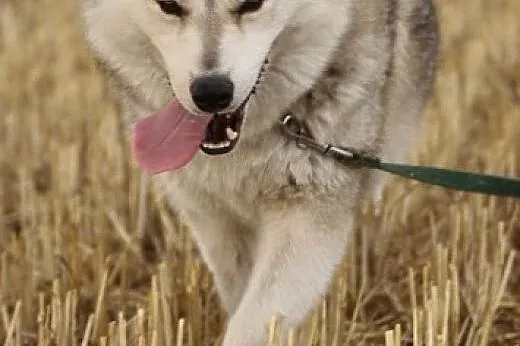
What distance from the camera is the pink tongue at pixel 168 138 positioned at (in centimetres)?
231

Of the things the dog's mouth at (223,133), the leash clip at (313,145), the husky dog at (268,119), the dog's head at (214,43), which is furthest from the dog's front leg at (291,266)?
the dog's head at (214,43)

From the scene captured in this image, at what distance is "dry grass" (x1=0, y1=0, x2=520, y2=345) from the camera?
251 centimetres

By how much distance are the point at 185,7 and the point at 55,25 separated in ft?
11.4

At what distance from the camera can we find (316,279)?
246cm

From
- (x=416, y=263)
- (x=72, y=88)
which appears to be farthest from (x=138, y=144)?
(x=72, y=88)

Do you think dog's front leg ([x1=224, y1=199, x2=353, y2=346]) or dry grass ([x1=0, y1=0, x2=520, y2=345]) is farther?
dry grass ([x1=0, y1=0, x2=520, y2=345])

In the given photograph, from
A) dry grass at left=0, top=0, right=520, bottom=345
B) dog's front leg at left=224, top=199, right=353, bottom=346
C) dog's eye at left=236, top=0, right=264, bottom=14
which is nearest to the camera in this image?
dog's eye at left=236, top=0, right=264, bottom=14

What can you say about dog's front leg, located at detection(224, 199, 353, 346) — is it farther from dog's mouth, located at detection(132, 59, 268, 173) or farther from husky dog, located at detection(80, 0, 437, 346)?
dog's mouth, located at detection(132, 59, 268, 173)

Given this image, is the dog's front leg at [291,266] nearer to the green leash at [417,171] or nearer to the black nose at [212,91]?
the green leash at [417,171]

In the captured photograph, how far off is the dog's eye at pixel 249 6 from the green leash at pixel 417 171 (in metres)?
0.31

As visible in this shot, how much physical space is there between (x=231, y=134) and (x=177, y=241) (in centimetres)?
99

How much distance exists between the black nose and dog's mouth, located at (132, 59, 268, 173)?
0.09 m

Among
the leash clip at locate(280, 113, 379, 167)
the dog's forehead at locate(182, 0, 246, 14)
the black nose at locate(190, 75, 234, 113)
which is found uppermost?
the dog's forehead at locate(182, 0, 246, 14)

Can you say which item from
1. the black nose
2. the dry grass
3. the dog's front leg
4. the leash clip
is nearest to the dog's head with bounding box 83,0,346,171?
the black nose
